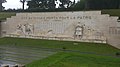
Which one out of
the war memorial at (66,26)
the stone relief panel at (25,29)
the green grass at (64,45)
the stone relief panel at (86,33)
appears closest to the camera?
the green grass at (64,45)

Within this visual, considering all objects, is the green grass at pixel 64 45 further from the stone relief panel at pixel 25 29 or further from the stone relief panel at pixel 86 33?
the stone relief panel at pixel 25 29

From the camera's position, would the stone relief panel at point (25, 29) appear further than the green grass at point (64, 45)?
Yes

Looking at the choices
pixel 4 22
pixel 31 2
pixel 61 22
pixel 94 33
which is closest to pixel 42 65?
pixel 94 33

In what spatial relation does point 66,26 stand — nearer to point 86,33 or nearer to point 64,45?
point 86,33

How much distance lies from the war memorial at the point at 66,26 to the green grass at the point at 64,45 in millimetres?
1023

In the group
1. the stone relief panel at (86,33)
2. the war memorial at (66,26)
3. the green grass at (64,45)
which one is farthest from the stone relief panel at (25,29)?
the stone relief panel at (86,33)

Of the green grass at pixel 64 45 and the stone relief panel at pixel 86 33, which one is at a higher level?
the stone relief panel at pixel 86 33

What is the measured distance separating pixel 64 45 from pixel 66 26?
345 centimetres

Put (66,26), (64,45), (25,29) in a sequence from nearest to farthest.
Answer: (64,45), (66,26), (25,29)

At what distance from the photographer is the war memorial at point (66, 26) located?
22.8 meters

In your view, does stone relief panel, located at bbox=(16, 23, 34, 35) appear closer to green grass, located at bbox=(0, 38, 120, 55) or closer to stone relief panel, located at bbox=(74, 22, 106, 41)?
green grass, located at bbox=(0, 38, 120, 55)

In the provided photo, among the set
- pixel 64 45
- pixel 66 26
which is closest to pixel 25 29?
pixel 66 26

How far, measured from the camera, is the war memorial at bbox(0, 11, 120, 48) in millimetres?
22797

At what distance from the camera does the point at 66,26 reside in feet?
85.0
